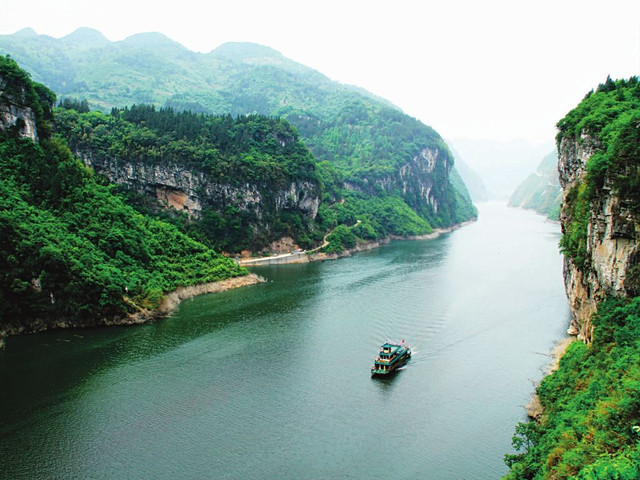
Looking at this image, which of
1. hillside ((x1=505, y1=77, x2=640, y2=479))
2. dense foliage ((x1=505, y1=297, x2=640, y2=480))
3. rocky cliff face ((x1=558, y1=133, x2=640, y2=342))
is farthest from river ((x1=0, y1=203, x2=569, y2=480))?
rocky cliff face ((x1=558, y1=133, x2=640, y2=342))

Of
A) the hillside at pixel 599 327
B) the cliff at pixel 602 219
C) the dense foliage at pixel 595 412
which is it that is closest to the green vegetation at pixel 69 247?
the dense foliage at pixel 595 412

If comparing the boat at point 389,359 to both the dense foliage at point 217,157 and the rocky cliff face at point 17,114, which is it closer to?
the dense foliage at point 217,157

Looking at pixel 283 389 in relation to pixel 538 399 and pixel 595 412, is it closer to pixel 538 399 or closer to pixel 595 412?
pixel 538 399

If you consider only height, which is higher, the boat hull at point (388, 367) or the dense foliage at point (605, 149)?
the dense foliage at point (605, 149)

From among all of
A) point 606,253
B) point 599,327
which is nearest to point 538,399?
point 599,327

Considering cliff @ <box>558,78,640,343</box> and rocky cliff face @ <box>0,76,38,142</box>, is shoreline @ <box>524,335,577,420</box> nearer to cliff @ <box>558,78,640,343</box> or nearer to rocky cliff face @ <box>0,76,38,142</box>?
cliff @ <box>558,78,640,343</box>
